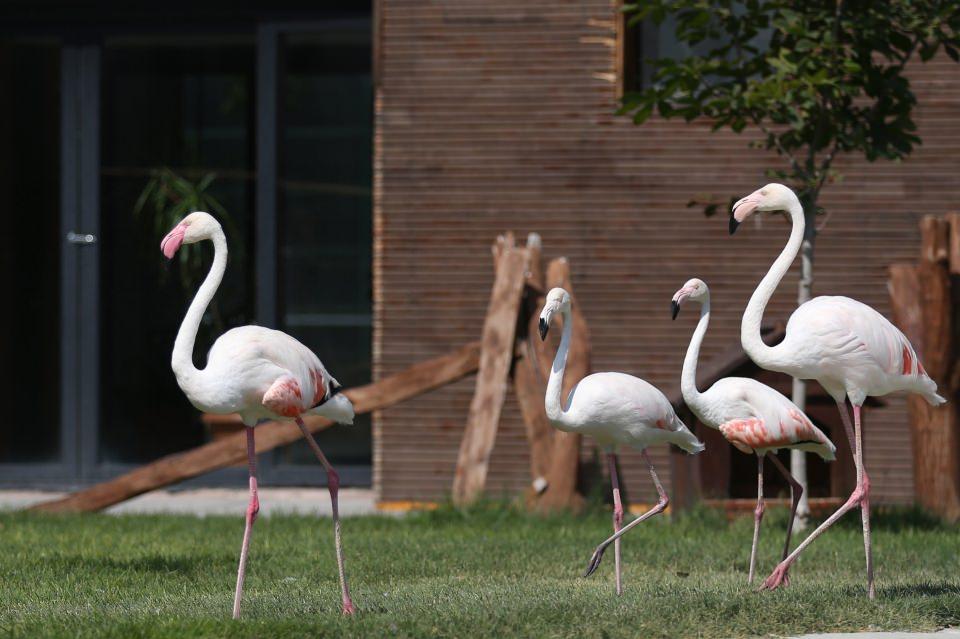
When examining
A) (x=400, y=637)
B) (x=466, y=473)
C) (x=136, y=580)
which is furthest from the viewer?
(x=466, y=473)

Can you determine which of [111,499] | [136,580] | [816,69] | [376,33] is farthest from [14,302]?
[816,69]

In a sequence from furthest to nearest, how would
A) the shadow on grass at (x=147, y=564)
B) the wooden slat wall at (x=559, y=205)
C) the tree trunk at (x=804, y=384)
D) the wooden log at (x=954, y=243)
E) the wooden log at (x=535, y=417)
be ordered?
1. the wooden slat wall at (x=559, y=205)
2. the wooden log at (x=535, y=417)
3. the wooden log at (x=954, y=243)
4. the tree trunk at (x=804, y=384)
5. the shadow on grass at (x=147, y=564)

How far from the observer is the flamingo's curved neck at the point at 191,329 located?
6082 mm

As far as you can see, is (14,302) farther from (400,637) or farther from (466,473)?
(400,637)

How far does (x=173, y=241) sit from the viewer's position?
6.19 metres

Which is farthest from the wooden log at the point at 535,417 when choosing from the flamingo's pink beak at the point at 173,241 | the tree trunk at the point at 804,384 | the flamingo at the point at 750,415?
the flamingo's pink beak at the point at 173,241

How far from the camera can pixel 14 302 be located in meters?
12.4

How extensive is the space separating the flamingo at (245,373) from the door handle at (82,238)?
590 cm

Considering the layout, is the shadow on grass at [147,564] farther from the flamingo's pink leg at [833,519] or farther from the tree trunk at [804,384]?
the tree trunk at [804,384]

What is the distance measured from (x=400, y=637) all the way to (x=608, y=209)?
20.4 ft

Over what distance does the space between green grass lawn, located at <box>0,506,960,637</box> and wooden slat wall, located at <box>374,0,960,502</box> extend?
1.73m

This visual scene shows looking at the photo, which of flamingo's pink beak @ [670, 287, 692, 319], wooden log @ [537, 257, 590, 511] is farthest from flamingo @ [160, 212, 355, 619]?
wooden log @ [537, 257, 590, 511]

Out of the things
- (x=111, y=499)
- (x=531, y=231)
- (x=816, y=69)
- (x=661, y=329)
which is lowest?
(x=111, y=499)

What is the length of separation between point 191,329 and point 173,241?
0.39 meters
